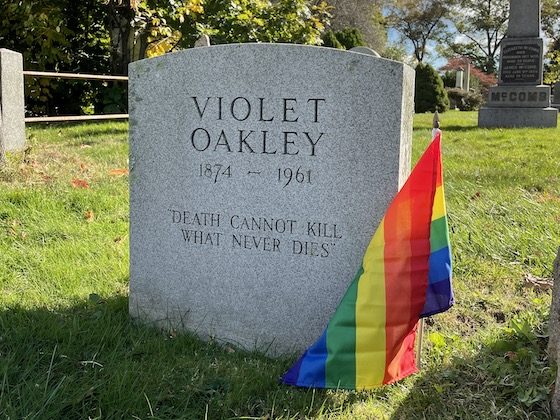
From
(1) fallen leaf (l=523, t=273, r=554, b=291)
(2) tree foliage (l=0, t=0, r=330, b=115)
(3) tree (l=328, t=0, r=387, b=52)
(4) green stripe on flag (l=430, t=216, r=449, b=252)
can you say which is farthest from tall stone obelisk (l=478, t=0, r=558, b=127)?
(3) tree (l=328, t=0, r=387, b=52)

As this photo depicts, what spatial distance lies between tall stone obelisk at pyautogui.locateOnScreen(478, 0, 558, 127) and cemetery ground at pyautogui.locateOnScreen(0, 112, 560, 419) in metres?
8.78

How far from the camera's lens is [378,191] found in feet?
8.86

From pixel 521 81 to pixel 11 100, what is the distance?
10.9m

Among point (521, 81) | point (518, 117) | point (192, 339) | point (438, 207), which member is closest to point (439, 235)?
point (438, 207)

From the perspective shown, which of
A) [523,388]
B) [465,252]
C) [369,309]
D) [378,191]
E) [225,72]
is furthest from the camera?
[465,252]

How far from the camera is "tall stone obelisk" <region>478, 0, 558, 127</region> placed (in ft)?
44.9

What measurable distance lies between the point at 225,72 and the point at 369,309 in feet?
4.07

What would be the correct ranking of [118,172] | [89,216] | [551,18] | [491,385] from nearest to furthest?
[491,385]
[89,216]
[118,172]
[551,18]

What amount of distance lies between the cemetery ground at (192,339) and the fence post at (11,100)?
6.42 ft

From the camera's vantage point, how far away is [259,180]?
9.52ft

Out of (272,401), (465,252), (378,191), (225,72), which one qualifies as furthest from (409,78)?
(465,252)

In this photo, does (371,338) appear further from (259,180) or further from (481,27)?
(481,27)

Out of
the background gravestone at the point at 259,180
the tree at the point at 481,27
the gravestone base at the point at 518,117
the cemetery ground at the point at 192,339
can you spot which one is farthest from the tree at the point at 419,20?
the background gravestone at the point at 259,180

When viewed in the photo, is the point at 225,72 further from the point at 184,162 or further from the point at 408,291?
the point at 408,291
